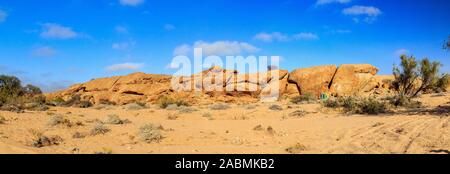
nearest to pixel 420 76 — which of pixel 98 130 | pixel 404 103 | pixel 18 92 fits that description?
pixel 404 103

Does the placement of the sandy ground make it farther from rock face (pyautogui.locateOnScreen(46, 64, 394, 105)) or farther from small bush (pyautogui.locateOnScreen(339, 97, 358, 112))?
rock face (pyautogui.locateOnScreen(46, 64, 394, 105))

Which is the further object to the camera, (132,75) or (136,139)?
(132,75)

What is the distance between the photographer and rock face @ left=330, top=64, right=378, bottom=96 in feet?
105

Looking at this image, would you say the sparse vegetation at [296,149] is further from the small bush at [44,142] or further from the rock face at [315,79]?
the rock face at [315,79]

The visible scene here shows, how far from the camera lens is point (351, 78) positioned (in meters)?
32.6

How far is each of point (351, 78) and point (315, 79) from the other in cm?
317

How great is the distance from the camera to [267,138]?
973 cm

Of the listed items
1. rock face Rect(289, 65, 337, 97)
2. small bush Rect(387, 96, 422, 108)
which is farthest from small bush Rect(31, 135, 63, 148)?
rock face Rect(289, 65, 337, 97)

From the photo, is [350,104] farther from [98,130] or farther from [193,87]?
[193,87]

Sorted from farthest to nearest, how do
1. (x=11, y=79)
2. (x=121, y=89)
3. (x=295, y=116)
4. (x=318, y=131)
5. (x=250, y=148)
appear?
1. (x=121, y=89)
2. (x=11, y=79)
3. (x=295, y=116)
4. (x=318, y=131)
5. (x=250, y=148)

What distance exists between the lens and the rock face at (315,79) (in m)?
33.3
